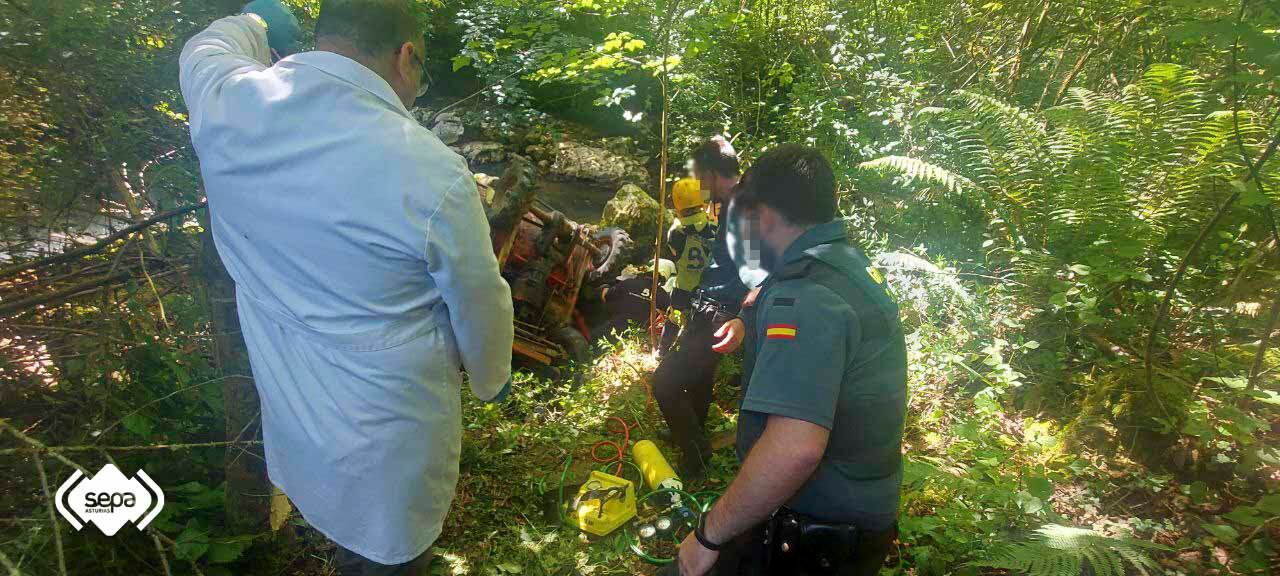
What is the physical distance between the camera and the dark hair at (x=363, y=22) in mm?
1559

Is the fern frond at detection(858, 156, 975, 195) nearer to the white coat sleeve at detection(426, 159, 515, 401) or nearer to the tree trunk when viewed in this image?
the white coat sleeve at detection(426, 159, 515, 401)

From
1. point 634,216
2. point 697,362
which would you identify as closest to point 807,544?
point 697,362

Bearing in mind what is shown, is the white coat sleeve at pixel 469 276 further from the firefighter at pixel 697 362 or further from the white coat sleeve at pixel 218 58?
the firefighter at pixel 697 362

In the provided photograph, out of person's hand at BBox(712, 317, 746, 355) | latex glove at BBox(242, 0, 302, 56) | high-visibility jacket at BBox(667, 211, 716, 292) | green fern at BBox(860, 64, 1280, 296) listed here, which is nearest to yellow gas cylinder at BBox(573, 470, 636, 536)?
person's hand at BBox(712, 317, 746, 355)

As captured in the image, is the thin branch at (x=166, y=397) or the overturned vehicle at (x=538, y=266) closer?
the thin branch at (x=166, y=397)

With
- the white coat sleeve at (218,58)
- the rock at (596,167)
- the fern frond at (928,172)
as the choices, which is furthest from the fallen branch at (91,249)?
the rock at (596,167)

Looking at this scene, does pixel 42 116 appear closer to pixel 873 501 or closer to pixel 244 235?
pixel 244 235

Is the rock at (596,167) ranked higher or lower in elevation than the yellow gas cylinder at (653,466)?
lower

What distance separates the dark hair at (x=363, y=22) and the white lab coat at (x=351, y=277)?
127 millimetres

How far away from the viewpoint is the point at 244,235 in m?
1.56

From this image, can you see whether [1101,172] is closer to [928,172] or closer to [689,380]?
[928,172]

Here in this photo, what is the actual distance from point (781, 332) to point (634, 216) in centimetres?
644

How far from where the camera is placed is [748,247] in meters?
2.06

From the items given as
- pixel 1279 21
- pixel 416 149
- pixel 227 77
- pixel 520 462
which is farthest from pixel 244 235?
pixel 1279 21
